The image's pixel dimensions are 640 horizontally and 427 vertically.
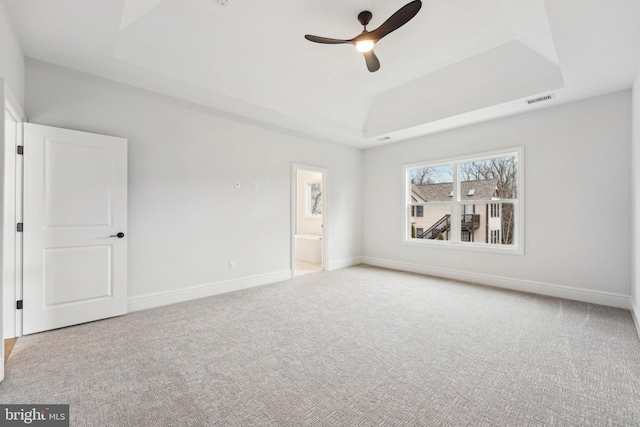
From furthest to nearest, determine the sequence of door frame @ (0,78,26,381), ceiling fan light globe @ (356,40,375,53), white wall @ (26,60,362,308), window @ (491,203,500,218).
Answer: window @ (491,203,500,218) → white wall @ (26,60,362,308) → ceiling fan light globe @ (356,40,375,53) → door frame @ (0,78,26,381)

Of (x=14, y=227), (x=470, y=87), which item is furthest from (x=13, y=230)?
(x=470, y=87)

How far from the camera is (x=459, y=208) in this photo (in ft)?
17.1

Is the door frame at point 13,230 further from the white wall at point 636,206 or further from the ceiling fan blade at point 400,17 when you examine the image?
the white wall at point 636,206

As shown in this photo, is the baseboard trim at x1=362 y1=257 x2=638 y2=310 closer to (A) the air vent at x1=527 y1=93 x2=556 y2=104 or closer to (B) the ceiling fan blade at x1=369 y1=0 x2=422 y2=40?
(A) the air vent at x1=527 y1=93 x2=556 y2=104

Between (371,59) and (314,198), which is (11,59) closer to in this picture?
(371,59)

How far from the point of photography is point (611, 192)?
3.64 m

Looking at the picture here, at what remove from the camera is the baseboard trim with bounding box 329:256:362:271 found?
5.97 m

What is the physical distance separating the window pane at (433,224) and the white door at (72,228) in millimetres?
4963

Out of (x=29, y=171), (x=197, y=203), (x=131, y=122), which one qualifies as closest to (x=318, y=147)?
(x=197, y=203)

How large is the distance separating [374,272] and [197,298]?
128 inches

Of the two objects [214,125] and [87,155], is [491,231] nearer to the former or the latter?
[214,125]

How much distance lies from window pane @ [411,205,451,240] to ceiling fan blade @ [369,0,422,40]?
12.1 feet

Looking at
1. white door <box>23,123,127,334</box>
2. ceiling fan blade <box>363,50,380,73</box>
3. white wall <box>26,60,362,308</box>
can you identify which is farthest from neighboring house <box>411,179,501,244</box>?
white door <box>23,123,127,334</box>

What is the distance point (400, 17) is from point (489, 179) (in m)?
3.48
